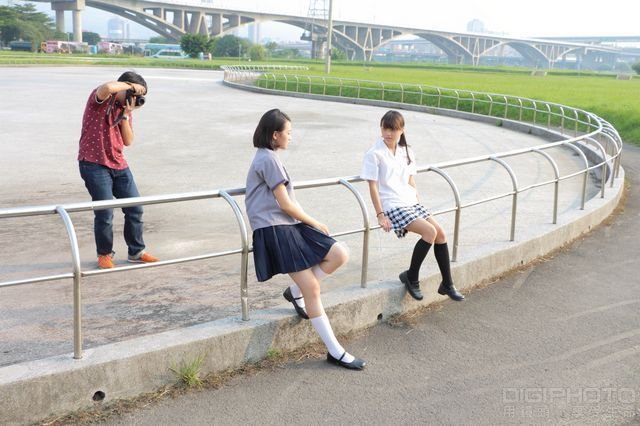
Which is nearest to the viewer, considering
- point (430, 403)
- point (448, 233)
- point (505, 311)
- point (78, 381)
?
point (78, 381)

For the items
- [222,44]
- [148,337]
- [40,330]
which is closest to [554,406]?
[148,337]

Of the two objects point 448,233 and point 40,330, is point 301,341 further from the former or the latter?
point 448,233

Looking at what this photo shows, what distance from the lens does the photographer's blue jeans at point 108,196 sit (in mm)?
5812

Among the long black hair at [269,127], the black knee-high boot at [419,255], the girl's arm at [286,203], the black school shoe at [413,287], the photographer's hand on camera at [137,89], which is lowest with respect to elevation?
the black school shoe at [413,287]

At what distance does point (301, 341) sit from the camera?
4.61 metres

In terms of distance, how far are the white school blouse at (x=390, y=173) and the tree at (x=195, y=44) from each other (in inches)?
3565

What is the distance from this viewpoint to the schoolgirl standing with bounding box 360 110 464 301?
5137 millimetres

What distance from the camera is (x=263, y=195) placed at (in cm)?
432

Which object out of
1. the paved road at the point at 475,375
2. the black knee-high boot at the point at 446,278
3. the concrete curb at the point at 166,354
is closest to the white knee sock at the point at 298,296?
the concrete curb at the point at 166,354

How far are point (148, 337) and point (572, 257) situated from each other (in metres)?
4.67

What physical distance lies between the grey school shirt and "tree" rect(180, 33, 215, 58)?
91371 mm

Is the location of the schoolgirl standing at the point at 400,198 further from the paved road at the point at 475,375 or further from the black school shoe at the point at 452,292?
the paved road at the point at 475,375

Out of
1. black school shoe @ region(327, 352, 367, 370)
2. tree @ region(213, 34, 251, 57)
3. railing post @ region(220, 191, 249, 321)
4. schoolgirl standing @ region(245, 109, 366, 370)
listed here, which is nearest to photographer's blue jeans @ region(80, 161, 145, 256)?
railing post @ region(220, 191, 249, 321)

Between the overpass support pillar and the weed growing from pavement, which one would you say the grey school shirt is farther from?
the overpass support pillar
